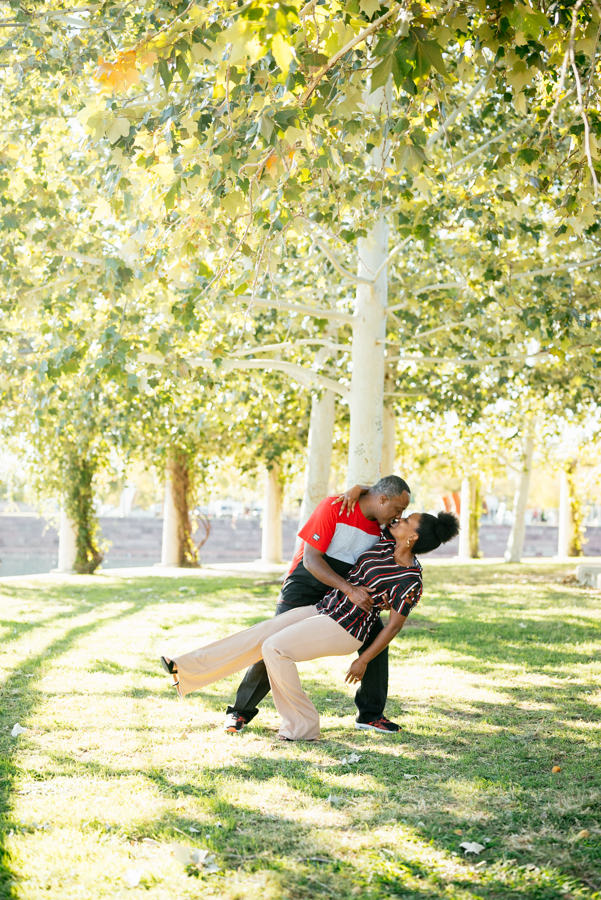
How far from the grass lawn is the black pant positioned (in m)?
0.16

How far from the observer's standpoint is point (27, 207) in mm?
7691

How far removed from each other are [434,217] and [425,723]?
4383mm

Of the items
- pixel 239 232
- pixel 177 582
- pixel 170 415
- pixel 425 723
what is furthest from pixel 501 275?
pixel 177 582

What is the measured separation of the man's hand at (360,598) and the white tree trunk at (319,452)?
303 inches

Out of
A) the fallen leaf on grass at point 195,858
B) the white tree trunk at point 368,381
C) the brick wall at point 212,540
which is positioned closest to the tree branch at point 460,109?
the white tree trunk at point 368,381

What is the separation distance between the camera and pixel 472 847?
125 inches

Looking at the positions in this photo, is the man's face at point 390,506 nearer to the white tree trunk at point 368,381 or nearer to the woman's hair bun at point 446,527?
the woman's hair bun at point 446,527

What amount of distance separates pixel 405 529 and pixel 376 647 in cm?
72

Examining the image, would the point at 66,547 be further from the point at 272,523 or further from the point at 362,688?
the point at 362,688

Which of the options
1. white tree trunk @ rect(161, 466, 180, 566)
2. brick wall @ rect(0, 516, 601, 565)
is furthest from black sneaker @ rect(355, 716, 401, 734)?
brick wall @ rect(0, 516, 601, 565)

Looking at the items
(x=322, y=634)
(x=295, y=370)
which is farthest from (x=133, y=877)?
(x=295, y=370)

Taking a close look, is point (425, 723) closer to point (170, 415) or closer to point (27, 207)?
point (27, 207)

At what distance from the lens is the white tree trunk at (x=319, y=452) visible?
12.7 metres

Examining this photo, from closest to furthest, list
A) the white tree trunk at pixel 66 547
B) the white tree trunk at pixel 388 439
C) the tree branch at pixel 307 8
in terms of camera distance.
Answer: the tree branch at pixel 307 8
the white tree trunk at pixel 388 439
the white tree trunk at pixel 66 547
